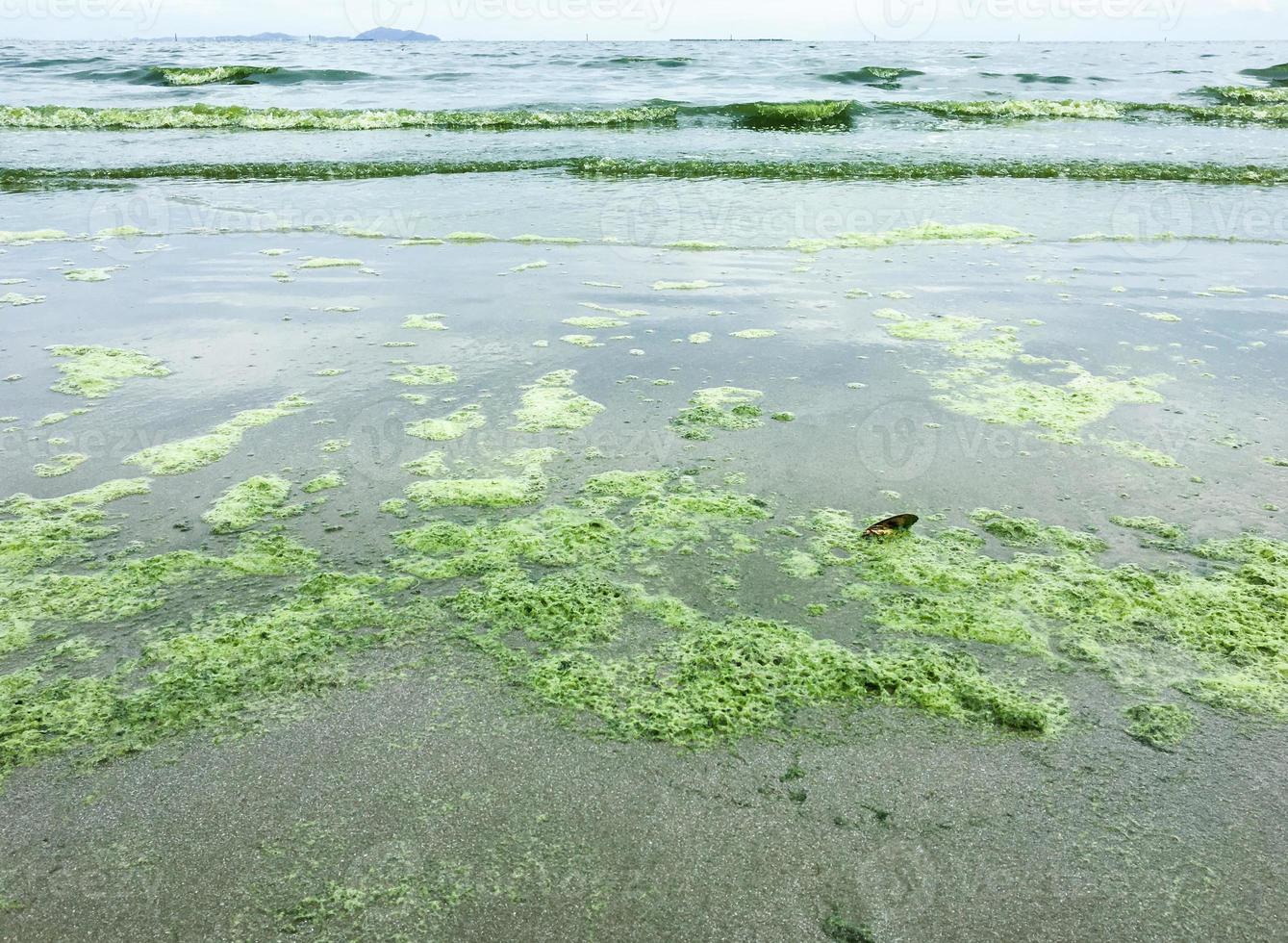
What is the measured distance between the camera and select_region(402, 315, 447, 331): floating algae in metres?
4.98

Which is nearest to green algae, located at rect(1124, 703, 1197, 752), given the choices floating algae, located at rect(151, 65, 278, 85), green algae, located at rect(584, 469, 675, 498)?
green algae, located at rect(584, 469, 675, 498)

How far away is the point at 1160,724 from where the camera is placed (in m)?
2.03

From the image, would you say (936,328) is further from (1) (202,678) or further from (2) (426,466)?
(1) (202,678)

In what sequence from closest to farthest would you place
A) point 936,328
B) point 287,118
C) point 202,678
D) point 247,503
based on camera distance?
point 202,678 < point 247,503 < point 936,328 < point 287,118

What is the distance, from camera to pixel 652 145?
12547 millimetres

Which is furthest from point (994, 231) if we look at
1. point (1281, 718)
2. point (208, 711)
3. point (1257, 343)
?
point (208, 711)

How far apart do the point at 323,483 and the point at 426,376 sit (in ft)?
3.89

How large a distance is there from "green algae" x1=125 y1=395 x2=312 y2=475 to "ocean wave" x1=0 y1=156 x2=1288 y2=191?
7.46 meters

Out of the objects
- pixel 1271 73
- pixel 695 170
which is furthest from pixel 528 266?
pixel 1271 73

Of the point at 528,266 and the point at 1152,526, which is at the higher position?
the point at 528,266

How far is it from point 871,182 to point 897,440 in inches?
291

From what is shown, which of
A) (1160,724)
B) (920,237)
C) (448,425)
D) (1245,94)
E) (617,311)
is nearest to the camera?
(1160,724)

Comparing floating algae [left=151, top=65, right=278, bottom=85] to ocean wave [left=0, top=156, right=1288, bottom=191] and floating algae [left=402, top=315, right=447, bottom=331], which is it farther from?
floating algae [left=402, top=315, right=447, bottom=331]

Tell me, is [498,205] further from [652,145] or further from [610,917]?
[610,917]
